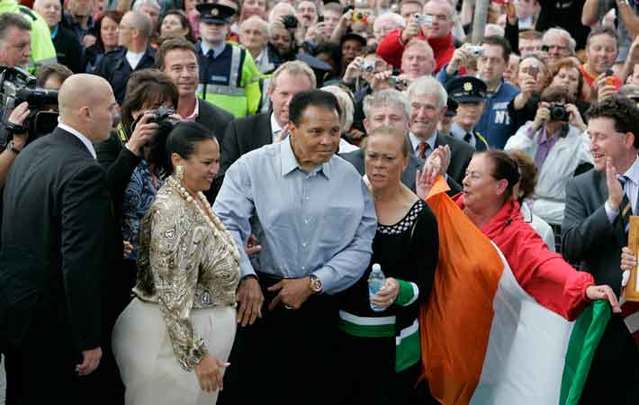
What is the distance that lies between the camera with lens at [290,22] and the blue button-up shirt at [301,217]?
19.9 ft

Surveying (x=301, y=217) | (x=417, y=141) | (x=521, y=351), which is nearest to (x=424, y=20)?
(x=417, y=141)

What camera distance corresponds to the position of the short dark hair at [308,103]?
19.9ft

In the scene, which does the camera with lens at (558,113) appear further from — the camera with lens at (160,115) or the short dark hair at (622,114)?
the camera with lens at (160,115)

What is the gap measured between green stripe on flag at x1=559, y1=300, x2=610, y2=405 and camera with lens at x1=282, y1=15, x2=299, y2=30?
6378 mm

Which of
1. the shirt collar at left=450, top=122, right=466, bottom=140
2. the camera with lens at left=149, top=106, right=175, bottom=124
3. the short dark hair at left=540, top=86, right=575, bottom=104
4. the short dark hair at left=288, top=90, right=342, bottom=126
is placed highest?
the short dark hair at left=288, top=90, right=342, bottom=126

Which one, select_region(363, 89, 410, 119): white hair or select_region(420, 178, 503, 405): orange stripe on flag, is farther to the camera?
select_region(363, 89, 410, 119): white hair

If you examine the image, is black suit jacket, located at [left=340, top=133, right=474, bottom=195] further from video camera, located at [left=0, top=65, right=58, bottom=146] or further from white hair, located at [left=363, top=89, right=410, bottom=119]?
video camera, located at [left=0, top=65, right=58, bottom=146]

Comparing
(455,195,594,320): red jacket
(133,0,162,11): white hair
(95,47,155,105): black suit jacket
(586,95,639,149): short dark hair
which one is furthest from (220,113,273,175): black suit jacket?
(133,0,162,11): white hair

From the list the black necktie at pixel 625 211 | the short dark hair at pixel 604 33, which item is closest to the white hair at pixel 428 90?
the black necktie at pixel 625 211

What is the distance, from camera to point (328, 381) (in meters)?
6.28

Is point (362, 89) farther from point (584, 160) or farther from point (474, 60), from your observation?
point (584, 160)

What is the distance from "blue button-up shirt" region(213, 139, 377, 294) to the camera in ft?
19.7

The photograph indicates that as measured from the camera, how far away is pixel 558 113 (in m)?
9.04

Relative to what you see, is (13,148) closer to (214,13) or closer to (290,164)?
(290,164)
